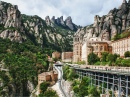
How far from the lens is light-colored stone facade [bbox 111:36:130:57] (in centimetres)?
8391

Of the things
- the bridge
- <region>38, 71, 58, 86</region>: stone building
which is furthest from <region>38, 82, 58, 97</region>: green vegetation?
the bridge

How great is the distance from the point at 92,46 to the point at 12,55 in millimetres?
56619

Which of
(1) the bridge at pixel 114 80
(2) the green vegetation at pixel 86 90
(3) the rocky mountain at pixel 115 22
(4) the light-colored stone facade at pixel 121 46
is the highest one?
(3) the rocky mountain at pixel 115 22

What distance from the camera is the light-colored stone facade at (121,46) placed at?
3304 inches

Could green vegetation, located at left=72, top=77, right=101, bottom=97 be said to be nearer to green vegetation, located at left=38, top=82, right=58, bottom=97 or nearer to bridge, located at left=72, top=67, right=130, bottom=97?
bridge, located at left=72, top=67, right=130, bottom=97

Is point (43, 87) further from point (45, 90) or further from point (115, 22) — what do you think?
point (115, 22)

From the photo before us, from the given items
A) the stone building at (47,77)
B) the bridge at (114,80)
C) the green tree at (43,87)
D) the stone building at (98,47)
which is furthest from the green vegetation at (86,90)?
the stone building at (98,47)

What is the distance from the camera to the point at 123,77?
43344 mm

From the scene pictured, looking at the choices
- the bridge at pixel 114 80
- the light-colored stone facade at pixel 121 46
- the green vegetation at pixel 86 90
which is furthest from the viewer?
the light-colored stone facade at pixel 121 46

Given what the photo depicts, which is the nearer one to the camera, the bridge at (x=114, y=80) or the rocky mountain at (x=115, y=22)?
the bridge at (x=114, y=80)

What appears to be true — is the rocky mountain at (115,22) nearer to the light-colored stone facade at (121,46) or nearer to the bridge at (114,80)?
the light-colored stone facade at (121,46)

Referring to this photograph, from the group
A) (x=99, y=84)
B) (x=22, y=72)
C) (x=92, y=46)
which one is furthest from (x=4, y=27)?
(x=99, y=84)

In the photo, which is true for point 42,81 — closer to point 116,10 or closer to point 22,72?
point 22,72

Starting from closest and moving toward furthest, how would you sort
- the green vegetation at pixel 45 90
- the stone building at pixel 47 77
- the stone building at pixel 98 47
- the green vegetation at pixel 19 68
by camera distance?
1. the green vegetation at pixel 45 90
2. the stone building at pixel 47 77
3. the stone building at pixel 98 47
4. the green vegetation at pixel 19 68
